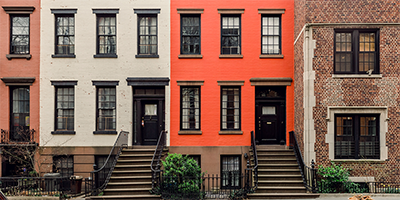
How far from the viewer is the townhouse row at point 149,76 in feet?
43.4

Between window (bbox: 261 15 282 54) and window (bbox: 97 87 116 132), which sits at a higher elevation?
window (bbox: 261 15 282 54)

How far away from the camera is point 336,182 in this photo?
433 inches

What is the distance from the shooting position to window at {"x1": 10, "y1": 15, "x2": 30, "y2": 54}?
13.6m

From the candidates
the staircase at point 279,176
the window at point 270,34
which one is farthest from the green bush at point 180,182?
the window at point 270,34

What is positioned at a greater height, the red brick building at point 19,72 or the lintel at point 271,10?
the lintel at point 271,10

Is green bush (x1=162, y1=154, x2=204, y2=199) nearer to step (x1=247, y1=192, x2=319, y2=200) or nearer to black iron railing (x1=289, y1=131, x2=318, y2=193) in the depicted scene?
step (x1=247, y1=192, x2=319, y2=200)

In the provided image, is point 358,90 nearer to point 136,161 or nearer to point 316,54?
point 316,54

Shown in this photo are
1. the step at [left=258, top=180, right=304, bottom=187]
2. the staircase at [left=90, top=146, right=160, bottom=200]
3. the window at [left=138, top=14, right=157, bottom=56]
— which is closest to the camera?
the staircase at [left=90, top=146, right=160, bottom=200]

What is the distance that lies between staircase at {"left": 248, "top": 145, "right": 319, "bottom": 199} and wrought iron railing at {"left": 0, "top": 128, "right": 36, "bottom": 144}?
1037 cm

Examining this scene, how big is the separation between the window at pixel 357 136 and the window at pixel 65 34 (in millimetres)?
12617

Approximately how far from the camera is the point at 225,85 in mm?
13344

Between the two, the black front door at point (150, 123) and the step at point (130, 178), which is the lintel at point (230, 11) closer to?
the black front door at point (150, 123)

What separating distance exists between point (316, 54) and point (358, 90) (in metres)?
2.26

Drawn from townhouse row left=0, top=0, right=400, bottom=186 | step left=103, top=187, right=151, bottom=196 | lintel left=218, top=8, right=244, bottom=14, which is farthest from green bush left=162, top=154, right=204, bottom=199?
lintel left=218, top=8, right=244, bottom=14
